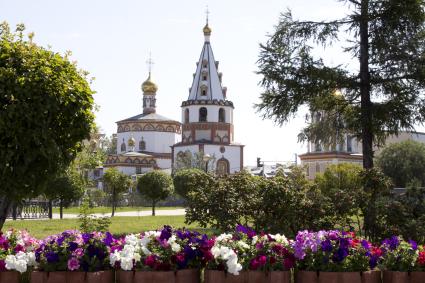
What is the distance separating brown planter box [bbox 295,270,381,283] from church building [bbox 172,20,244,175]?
58.6m

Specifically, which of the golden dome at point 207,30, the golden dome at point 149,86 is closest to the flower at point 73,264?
the golden dome at point 207,30

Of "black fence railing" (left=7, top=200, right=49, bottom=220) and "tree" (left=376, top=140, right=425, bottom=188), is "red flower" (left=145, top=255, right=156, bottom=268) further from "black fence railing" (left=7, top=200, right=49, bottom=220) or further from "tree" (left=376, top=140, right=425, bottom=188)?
"tree" (left=376, top=140, right=425, bottom=188)

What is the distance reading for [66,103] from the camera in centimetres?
728

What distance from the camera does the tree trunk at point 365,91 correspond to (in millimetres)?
15562

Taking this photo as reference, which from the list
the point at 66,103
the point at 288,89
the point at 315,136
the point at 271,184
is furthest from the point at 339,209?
the point at 315,136

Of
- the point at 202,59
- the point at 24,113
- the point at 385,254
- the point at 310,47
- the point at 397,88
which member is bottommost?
the point at 385,254

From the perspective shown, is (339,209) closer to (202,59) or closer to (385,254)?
(385,254)

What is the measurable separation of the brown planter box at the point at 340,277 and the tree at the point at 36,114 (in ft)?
10.7

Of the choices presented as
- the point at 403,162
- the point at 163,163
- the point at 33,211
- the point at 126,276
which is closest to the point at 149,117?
the point at 163,163

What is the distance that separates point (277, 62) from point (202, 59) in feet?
160

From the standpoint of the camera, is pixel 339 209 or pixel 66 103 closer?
pixel 66 103

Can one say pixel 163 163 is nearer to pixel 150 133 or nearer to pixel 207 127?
pixel 150 133

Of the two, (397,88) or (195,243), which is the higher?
(397,88)

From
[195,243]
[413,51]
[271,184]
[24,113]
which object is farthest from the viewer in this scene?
[413,51]
